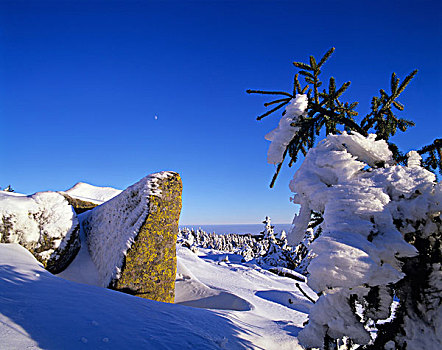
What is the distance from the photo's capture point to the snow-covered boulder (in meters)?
5.38

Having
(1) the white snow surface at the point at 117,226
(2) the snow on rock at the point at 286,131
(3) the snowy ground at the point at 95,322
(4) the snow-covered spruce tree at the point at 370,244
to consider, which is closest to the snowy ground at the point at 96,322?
(3) the snowy ground at the point at 95,322

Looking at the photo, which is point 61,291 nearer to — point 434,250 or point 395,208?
point 395,208

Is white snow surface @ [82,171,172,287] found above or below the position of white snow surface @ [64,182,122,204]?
below

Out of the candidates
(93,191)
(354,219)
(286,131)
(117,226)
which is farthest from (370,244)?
(93,191)

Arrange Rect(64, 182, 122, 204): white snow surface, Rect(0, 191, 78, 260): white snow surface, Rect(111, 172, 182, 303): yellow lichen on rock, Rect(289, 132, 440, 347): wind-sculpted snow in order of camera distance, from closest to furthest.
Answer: Rect(289, 132, 440, 347): wind-sculpted snow, Rect(111, 172, 182, 303): yellow lichen on rock, Rect(0, 191, 78, 260): white snow surface, Rect(64, 182, 122, 204): white snow surface

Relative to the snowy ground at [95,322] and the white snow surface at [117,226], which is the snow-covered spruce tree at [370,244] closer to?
the snowy ground at [95,322]

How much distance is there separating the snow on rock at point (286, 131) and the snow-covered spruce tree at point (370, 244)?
54cm

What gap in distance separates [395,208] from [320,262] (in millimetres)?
830

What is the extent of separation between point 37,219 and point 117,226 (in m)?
1.88

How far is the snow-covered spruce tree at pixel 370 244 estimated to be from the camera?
63.7 inches

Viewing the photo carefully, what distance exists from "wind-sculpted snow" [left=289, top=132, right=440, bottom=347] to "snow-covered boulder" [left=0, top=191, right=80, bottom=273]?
19.9 ft

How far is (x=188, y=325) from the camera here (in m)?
3.08

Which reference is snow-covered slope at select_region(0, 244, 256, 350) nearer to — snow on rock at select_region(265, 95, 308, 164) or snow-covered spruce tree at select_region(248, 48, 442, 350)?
snow-covered spruce tree at select_region(248, 48, 442, 350)

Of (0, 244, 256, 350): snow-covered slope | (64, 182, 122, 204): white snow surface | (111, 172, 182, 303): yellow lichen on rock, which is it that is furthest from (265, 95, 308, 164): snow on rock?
(64, 182, 122, 204): white snow surface
